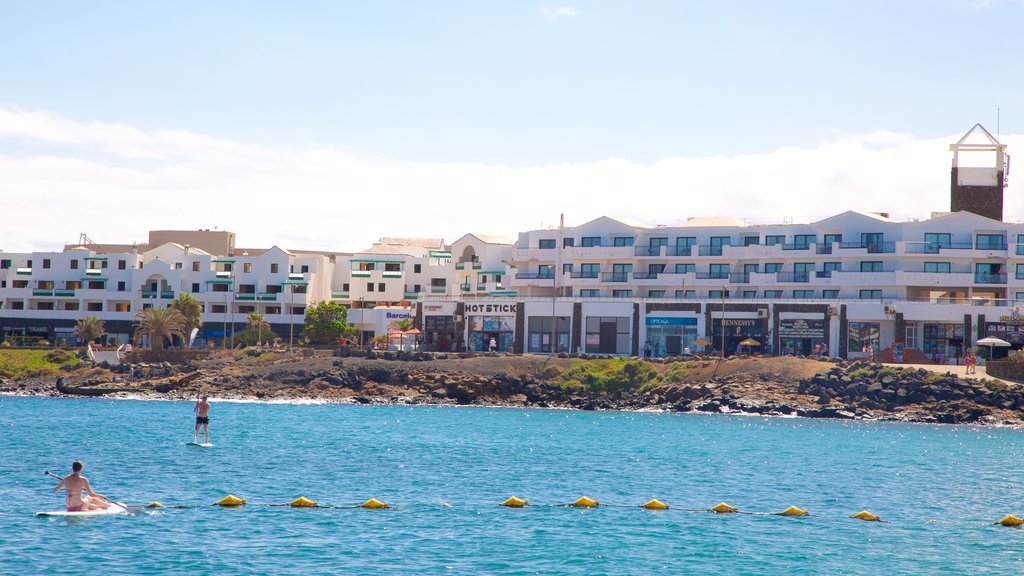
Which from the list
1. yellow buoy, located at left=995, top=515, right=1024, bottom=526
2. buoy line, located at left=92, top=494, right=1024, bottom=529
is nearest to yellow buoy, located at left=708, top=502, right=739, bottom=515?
buoy line, located at left=92, top=494, right=1024, bottom=529

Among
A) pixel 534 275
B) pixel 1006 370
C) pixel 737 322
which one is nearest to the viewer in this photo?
pixel 1006 370

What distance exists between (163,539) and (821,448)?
34079 millimetres

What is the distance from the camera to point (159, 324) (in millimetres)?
108250

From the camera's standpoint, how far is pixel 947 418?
70.4 m

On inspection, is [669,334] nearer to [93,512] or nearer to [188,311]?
[188,311]

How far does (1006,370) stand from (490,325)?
144ft

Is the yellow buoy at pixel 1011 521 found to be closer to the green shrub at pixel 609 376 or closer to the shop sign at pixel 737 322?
the green shrub at pixel 609 376

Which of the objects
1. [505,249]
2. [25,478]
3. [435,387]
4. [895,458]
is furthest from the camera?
[505,249]

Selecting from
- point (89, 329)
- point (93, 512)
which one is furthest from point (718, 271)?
point (93, 512)

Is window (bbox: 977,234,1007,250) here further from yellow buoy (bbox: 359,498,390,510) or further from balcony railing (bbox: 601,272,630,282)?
yellow buoy (bbox: 359,498,390,510)

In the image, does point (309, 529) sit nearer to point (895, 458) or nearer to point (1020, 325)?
point (895, 458)

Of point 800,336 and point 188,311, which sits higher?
point 188,311

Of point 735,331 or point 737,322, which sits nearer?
point 737,322

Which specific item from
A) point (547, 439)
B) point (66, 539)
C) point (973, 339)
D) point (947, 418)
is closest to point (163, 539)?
point (66, 539)
